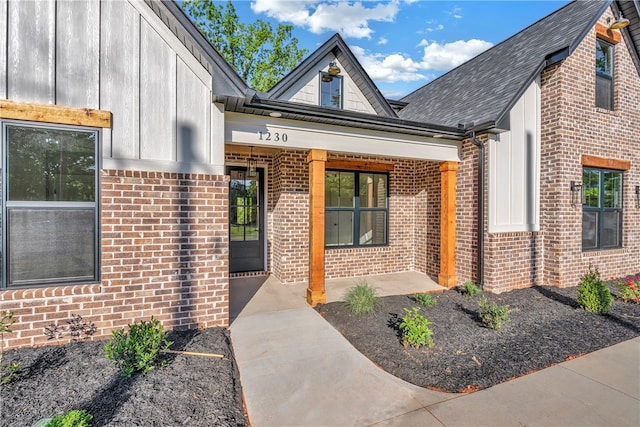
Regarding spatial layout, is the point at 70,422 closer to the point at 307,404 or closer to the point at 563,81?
the point at 307,404

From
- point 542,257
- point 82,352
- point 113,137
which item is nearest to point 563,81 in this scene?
point 542,257

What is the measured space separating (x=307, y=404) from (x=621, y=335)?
4413 mm

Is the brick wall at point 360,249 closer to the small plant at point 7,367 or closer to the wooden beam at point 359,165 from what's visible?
the wooden beam at point 359,165

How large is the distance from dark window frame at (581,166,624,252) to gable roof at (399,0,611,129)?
2.51 m

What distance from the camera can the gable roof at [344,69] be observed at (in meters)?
7.43

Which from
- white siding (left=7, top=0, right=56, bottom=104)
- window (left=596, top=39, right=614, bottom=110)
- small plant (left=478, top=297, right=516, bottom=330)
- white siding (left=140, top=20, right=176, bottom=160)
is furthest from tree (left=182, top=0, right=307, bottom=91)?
small plant (left=478, top=297, right=516, bottom=330)

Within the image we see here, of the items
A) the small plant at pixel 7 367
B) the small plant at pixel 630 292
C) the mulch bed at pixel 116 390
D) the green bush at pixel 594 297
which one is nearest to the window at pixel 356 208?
the green bush at pixel 594 297

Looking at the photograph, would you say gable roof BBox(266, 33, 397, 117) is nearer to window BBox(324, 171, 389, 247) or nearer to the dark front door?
the dark front door

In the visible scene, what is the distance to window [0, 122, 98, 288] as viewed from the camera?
10.6 ft

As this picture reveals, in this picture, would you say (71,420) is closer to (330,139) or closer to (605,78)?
(330,139)

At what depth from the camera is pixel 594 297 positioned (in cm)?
487

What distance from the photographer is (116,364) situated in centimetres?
280

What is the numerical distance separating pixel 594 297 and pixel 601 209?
3.19 metres

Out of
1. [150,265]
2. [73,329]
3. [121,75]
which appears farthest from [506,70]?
[73,329]
